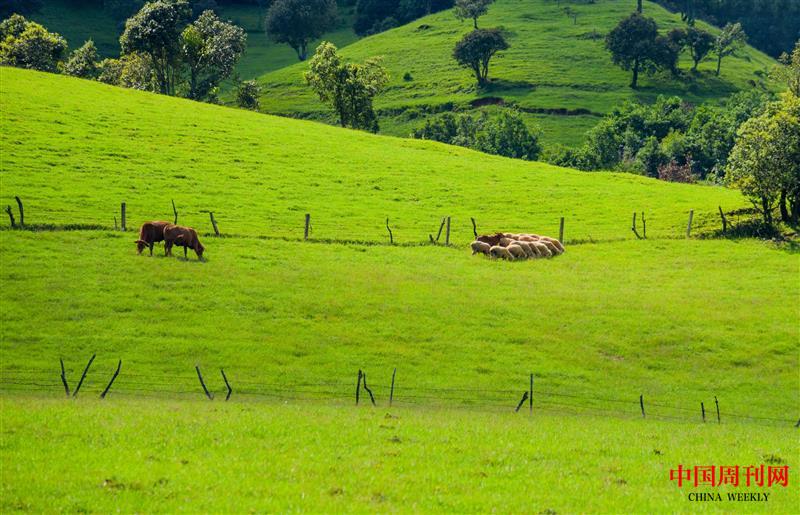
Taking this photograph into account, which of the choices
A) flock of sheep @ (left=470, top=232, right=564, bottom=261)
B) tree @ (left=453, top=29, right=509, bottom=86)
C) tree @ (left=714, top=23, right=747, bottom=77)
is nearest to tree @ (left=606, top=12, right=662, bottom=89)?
tree @ (left=714, top=23, right=747, bottom=77)

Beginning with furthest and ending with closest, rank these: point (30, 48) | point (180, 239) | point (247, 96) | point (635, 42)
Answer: point (635, 42) < point (247, 96) < point (30, 48) < point (180, 239)

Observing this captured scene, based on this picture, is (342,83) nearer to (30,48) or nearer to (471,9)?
(30,48)

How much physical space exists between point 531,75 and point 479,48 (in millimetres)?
10612

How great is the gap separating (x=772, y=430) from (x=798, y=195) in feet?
113

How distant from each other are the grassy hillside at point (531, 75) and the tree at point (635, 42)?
11.4 ft

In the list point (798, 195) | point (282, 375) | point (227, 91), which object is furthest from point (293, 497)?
point (227, 91)

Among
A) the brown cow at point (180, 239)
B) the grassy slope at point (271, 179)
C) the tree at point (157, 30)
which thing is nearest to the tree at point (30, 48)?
the tree at point (157, 30)

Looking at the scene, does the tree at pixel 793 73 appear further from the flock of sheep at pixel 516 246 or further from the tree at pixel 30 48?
the tree at pixel 30 48

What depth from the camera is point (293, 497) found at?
19172 mm

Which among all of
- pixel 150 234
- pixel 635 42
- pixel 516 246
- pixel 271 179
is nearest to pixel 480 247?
pixel 516 246

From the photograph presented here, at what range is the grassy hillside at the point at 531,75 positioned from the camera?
154375 millimetres

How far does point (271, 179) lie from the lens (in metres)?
73.4

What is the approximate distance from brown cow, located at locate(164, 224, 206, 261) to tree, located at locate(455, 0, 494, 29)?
143783mm

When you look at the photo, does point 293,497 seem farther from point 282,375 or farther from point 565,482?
point 282,375
